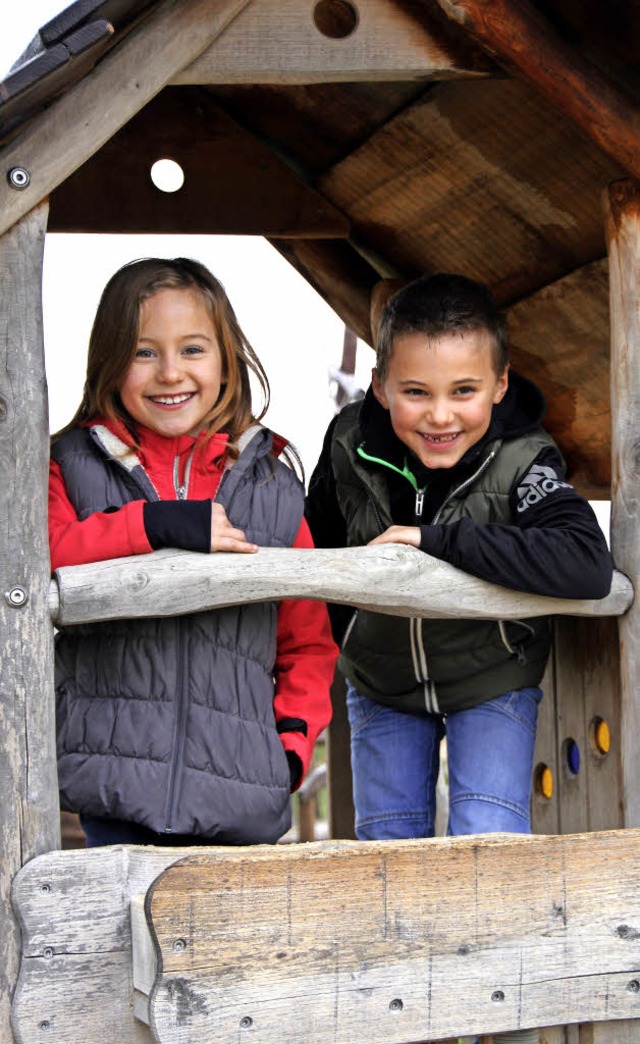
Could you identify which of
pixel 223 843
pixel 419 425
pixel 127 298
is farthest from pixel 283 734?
pixel 127 298

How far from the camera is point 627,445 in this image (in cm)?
360

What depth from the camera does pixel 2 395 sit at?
3.09 metres

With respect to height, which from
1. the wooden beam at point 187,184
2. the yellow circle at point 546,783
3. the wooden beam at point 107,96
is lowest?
the yellow circle at point 546,783

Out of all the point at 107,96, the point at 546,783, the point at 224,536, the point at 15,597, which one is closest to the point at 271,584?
the point at 224,536

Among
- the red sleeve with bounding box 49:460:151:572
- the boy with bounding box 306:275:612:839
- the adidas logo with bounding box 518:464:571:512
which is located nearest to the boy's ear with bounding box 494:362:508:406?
the boy with bounding box 306:275:612:839

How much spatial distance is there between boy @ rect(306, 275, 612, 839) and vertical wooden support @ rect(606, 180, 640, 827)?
0.16 meters

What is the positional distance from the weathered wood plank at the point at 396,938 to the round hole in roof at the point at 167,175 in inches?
92.5

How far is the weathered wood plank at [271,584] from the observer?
10.1 feet

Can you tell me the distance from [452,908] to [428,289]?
1534 mm

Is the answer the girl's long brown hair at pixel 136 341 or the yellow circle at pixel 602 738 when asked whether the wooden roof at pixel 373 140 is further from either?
the yellow circle at pixel 602 738

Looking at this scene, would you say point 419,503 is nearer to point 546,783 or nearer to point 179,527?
point 179,527

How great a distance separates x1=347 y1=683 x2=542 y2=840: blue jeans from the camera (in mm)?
3736

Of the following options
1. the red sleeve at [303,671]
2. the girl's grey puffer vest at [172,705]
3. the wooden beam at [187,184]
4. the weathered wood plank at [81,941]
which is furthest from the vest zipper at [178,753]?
the wooden beam at [187,184]

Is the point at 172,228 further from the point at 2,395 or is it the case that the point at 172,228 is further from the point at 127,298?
the point at 2,395
